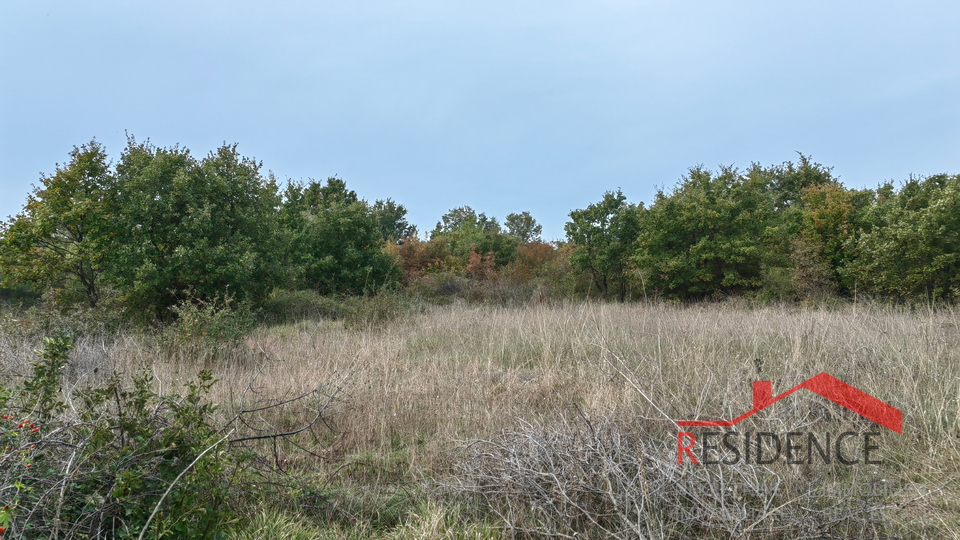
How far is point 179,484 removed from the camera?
256cm

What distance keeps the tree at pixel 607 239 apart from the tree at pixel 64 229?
16.0 m

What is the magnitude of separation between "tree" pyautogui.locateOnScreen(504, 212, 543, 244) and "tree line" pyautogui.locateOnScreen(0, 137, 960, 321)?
88.0 feet

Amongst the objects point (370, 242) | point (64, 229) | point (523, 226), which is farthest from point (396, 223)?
point (64, 229)

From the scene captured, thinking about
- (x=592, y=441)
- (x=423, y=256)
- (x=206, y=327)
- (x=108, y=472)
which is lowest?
(x=592, y=441)

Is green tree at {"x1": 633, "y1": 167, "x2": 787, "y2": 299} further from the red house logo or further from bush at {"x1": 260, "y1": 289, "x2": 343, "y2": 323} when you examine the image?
the red house logo

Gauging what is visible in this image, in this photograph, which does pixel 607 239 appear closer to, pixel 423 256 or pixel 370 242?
pixel 370 242

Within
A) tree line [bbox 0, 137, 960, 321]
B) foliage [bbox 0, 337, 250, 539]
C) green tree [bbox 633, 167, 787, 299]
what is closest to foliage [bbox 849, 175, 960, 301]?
tree line [bbox 0, 137, 960, 321]

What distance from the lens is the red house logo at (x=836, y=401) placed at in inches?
143

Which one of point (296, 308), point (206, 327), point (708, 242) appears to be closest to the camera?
point (206, 327)

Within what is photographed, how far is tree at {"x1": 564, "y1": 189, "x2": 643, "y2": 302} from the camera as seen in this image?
814 inches

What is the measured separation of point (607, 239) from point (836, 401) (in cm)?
1715

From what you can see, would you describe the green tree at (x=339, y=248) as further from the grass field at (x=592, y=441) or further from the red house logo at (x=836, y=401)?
the red house logo at (x=836, y=401)

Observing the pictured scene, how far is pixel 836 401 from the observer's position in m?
4.07

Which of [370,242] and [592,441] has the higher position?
[370,242]
